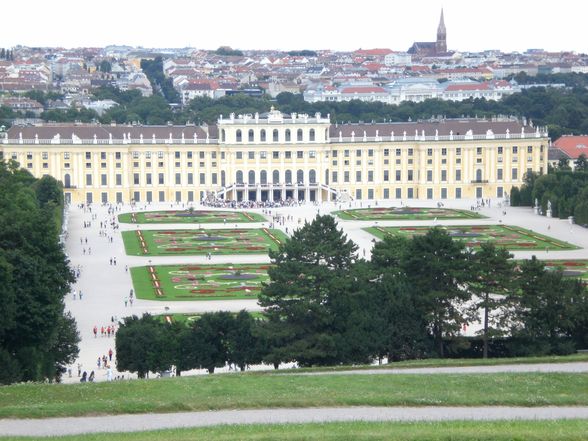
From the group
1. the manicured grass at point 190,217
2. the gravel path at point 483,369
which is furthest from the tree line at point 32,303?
the manicured grass at point 190,217

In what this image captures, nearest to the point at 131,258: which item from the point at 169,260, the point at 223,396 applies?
the point at 169,260

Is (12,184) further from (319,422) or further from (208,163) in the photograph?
(208,163)

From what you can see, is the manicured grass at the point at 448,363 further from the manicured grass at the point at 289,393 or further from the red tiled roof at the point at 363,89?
the red tiled roof at the point at 363,89

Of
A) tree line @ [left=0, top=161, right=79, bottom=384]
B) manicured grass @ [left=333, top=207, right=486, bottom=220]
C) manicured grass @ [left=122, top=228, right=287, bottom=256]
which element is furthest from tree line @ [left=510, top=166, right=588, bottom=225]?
tree line @ [left=0, top=161, right=79, bottom=384]

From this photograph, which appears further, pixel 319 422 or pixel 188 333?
pixel 188 333

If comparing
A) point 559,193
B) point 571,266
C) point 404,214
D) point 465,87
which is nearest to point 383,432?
point 571,266

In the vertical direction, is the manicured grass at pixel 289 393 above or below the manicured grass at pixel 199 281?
above
